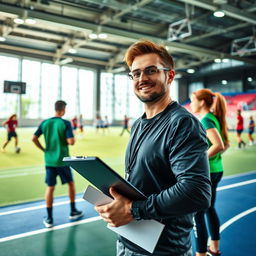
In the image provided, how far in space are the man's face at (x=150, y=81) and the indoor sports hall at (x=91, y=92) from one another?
0.04 m

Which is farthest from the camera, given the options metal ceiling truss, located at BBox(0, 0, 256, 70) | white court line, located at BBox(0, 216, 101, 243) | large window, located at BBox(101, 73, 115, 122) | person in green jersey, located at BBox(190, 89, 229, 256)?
large window, located at BBox(101, 73, 115, 122)

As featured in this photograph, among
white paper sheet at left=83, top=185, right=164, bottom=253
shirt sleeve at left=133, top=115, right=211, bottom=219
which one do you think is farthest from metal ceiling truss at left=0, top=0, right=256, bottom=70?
white paper sheet at left=83, top=185, right=164, bottom=253

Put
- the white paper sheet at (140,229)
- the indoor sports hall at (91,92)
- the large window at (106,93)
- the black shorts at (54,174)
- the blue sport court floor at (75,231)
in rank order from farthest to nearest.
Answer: the large window at (106,93), the black shorts at (54,174), the indoor sports hall at (91,92), the blue sport court floor at (75,231), the white paper sheet at (140,229)

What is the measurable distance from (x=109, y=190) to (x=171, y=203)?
31cm

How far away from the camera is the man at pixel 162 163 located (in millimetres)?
1123

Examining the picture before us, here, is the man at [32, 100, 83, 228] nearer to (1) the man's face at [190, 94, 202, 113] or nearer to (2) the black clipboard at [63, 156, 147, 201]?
(1) the man's face at [190, 94, 202, 113]

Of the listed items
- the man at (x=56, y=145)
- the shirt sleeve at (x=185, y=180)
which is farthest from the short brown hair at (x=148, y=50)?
the man at (x=56, y=145)

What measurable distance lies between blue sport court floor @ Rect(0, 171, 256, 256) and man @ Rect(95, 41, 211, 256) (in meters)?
2.15

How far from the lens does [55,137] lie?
4.20 metres

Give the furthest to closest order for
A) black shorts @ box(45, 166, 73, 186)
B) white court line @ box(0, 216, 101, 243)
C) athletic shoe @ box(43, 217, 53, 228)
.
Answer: black shorts @ box(45, 166, 73, 186), athletic shoe @ box(43, 217, 53, 228), white court line @ box(0, 216, 101, 243)

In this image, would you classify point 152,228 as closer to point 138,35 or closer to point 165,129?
point 165,129

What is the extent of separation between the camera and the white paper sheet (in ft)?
3.98

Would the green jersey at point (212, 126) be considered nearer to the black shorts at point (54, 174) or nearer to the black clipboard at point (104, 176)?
the black clipboard at point (104, 176)

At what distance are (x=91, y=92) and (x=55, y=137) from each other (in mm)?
22973
